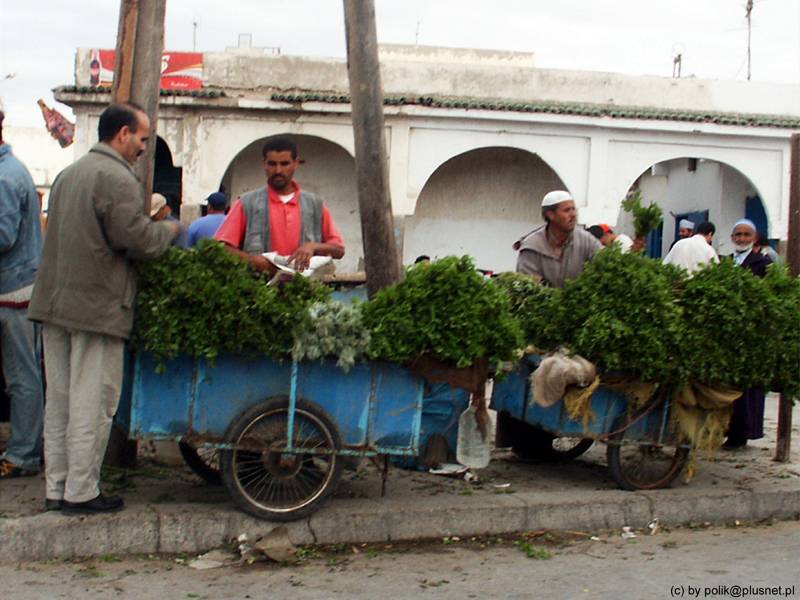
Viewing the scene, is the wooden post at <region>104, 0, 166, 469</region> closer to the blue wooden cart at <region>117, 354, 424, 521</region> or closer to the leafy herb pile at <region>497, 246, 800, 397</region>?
the blue wooden cart at <region>117, 354, 424, 521</region>

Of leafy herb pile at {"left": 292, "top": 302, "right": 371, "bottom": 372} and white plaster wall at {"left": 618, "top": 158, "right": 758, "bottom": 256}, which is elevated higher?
white plaster wall at {"left": 618, "top": 158, "right": 758, "bottom": 256}

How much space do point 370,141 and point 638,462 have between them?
8.75 ft

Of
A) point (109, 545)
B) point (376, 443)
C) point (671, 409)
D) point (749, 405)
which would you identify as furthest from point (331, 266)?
point (749, 405)

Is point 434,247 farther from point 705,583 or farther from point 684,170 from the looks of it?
point 705,583

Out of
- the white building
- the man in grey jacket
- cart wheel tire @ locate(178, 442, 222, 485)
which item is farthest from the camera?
the white building

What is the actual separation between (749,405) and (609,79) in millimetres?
12269

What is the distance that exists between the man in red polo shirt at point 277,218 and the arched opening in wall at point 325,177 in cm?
1227

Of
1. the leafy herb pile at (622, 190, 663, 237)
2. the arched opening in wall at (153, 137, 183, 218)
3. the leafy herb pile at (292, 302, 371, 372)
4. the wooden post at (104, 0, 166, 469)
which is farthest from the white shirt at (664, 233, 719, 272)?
the arched opening in wall at (153, 137, 183, 218)

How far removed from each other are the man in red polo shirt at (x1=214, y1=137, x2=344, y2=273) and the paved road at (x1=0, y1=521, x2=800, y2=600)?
67.5 inches

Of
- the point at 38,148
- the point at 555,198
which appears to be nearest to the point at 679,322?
the point at 555,198

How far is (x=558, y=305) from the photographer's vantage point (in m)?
5.21

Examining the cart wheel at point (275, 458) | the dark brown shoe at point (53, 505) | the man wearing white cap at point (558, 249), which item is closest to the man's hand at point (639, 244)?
the man wearing white cap at point (558, 249)

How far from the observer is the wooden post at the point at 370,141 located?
17.9ft

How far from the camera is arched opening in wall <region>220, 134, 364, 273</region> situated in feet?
57.5
